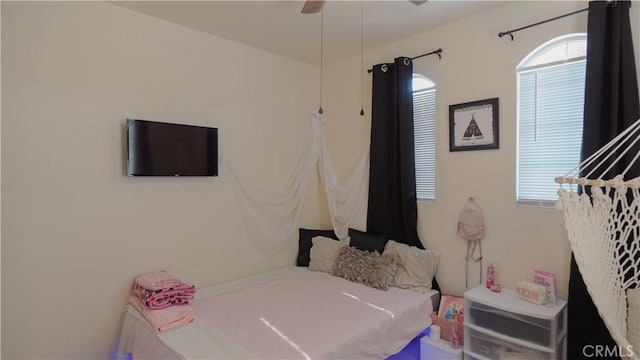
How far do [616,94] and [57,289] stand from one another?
3675 millimetres

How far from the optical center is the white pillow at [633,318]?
69.9 inches

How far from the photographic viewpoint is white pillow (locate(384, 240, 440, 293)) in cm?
282

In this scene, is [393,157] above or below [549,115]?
below

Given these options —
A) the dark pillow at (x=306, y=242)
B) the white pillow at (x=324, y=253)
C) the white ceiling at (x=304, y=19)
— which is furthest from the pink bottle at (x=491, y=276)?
the white ceiling at (x=304, y=19)

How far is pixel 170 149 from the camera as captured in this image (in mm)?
2664

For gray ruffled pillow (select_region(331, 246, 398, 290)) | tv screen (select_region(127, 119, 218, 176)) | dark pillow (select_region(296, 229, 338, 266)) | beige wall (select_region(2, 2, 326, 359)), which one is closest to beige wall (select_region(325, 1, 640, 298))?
gray ruffled pillow (select_region(331, 246, 398, 290))

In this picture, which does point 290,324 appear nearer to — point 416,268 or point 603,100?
point 416,268

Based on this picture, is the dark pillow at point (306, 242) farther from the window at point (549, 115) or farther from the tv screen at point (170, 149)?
the window at point (549, 115)

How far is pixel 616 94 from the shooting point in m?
2.02

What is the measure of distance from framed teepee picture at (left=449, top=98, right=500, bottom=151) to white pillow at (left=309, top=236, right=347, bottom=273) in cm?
135

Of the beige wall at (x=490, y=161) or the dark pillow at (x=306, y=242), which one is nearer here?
the beige wall at (x=490, y=161)

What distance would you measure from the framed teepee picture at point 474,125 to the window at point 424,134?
8.1 inches

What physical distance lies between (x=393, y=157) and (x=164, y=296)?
2.12 m

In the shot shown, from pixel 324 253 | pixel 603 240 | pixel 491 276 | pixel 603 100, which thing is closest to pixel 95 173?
pixel 324 253
